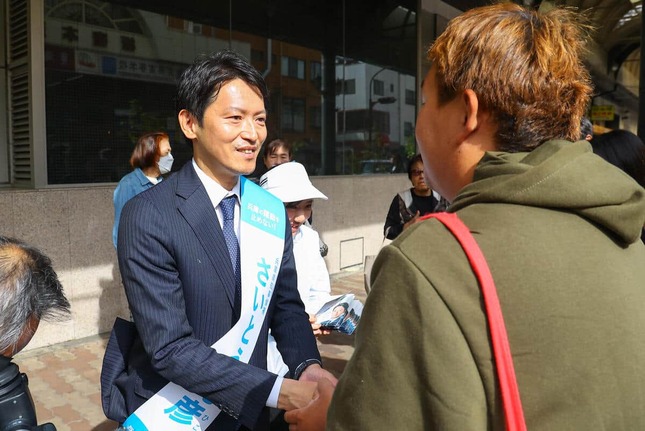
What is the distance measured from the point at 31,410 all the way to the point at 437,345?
1.36 m

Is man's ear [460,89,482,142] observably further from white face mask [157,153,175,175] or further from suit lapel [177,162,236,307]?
white face mask [157,153,175,175]

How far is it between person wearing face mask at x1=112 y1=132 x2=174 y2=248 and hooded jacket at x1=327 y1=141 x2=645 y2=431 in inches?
166

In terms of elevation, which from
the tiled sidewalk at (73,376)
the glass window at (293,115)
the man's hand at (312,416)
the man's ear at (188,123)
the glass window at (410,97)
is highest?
the glass window at (410,97)

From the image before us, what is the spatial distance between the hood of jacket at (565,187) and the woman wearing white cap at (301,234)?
81.7 inches

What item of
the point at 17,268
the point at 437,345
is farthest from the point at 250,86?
the point at 437,345

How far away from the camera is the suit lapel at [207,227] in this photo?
175 cm

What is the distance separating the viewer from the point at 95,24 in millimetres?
5602

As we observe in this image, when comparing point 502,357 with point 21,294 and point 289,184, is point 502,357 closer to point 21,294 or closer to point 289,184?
point 21,294

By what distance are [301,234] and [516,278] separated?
7.82 ft

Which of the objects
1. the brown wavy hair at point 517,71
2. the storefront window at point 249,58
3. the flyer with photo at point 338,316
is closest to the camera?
the brown wavy hair at point 517,71

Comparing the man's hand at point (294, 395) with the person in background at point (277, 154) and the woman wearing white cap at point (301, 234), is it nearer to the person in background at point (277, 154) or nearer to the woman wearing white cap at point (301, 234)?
the woman wearing white cap at point (301, 234)

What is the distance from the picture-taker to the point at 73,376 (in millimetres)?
4559

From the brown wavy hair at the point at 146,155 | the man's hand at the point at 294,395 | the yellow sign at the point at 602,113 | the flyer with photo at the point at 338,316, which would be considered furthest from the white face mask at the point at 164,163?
the yellow sign at the point at 602,113

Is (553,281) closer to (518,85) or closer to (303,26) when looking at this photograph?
(518,85)
